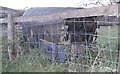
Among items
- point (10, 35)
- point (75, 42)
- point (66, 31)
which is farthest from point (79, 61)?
point (10, 35)

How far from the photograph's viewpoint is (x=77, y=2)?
610cm

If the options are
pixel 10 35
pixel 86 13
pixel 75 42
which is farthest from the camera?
pixel 10 35

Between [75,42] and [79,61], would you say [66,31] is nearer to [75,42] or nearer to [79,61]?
[75,42]

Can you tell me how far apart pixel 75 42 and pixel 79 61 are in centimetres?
61

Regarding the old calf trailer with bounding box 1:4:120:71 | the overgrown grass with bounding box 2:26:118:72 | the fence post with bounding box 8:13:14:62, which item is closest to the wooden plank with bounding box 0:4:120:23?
the old calf trailer with bounding box 1:4:120:71

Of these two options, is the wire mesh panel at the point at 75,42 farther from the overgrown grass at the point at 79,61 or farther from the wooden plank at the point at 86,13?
the wooden plank at the point at 86,13

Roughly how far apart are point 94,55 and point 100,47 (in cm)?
19

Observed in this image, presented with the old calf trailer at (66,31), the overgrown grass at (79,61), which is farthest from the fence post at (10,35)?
the overgrown grass at (79,61)

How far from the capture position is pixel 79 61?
127 inches

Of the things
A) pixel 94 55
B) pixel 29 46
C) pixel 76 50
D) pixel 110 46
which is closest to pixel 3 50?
pixel 29 46

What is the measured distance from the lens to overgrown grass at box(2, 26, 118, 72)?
2.92 m

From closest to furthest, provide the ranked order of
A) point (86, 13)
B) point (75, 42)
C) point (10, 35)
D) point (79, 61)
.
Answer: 1. point (86, 13)
2. point (79, 61)
3. point (75, 42)
4. point (10, 35)

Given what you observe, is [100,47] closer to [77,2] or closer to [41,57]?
[41,57]

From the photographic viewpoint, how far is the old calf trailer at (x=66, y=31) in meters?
3.20
